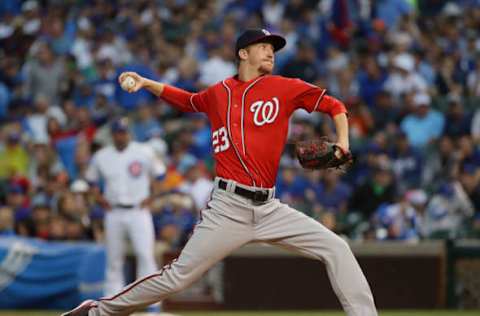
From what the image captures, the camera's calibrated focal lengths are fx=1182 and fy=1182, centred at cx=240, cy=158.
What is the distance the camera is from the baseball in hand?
788 centimetres

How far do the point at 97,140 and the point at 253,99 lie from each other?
29.6 ft

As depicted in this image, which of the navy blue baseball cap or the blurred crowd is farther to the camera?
the blurred crowd

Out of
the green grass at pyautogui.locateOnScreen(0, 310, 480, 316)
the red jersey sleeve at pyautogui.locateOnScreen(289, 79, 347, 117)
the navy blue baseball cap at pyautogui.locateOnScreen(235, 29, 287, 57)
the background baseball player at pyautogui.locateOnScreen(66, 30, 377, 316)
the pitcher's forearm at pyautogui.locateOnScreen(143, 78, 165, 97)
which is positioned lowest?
the green grass at pyautogui.locateOnScreen(0, 310, 480, 316)

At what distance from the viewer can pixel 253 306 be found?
530 inches

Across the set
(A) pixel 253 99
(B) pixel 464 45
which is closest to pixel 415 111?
(B) pixel 464 45

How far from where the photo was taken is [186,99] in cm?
806

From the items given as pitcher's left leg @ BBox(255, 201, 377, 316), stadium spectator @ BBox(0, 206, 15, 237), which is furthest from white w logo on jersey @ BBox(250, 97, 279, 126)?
stadium spectator @ BBox(0, 206, 15, 237)

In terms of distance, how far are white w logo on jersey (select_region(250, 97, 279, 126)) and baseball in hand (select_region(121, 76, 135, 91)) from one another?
881 mm

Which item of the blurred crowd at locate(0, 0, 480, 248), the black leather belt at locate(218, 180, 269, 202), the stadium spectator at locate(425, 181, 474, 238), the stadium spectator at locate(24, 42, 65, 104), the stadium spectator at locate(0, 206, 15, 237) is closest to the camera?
the black leather belt at locate(218, 180, 269, 202)

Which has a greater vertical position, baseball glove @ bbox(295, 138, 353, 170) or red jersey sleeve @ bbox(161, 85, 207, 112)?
red jersey sleeve @ bbox(161, 85, 207, 112)

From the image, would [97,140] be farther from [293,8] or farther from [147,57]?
[293,8]

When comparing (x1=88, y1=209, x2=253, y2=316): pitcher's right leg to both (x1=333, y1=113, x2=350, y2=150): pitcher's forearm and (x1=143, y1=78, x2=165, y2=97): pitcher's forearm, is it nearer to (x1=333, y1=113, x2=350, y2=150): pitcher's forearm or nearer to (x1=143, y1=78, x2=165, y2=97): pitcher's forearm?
(x1=333, y1=113, x2=350, y2=150): pitcher's forearm

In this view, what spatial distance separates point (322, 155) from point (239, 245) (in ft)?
2.57

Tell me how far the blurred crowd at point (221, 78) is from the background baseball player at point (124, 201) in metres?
0.54
